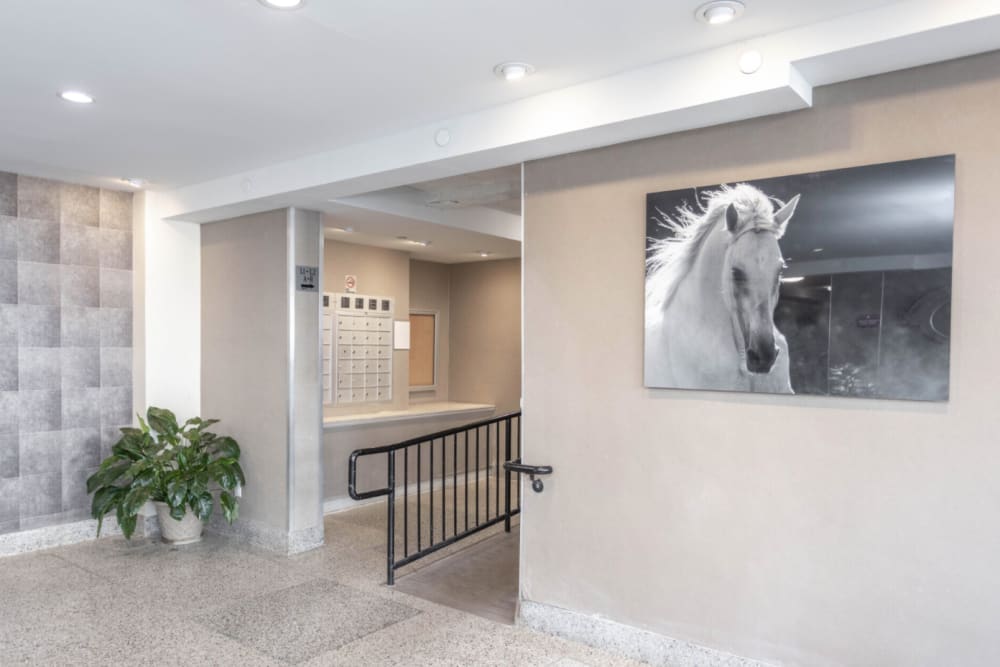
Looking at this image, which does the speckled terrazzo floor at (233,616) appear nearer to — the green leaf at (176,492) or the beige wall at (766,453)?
the green leaf at (176,492)

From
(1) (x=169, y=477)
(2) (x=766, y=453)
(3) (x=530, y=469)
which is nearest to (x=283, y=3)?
(3) (x=530, y=469)

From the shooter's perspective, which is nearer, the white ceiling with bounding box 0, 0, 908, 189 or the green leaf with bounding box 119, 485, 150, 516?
the white ceiling with bounding box 0, 0, 908, 189

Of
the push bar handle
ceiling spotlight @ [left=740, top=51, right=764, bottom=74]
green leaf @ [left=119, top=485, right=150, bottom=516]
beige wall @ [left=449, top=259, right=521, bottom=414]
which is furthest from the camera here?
beige wall @ [left=449, top=259, right=521, bottom=414]

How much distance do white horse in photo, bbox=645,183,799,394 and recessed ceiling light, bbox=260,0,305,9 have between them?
1.74 meters

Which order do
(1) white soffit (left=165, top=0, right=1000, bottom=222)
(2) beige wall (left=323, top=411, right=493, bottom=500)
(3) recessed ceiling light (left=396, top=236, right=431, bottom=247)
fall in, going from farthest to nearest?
1. (3) recessed ceiling light (left=396, top=236, right=431, bottom=247)
2. (2) beige wall (left=323, top=411, right=493, bottom=500)
3. (1) white soffit (left=165, top=0, right=1000, bottom=222)

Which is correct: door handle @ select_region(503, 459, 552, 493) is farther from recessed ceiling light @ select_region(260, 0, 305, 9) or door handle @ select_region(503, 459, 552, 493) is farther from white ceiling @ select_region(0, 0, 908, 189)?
recessed ceiling light @ select_region(260, 0, 305, 9)

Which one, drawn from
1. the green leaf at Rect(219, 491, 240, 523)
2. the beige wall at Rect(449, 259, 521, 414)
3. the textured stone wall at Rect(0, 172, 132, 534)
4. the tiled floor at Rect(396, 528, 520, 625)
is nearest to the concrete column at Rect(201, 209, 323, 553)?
the green leaf at Rect(219, 491, 240, 523)

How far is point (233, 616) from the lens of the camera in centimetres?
374

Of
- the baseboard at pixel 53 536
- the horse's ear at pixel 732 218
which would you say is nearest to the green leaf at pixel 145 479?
the baseboard at pixel 53 536

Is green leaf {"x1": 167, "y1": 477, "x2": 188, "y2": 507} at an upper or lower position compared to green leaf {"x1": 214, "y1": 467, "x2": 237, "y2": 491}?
lower

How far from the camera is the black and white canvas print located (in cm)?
251

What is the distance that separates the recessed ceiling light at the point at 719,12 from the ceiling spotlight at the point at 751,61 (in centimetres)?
19

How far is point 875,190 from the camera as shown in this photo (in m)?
2.61

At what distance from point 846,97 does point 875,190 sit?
40cm
